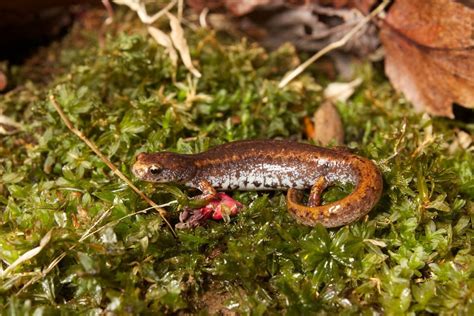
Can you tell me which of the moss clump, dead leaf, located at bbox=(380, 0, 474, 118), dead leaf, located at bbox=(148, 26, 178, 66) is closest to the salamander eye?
the moss clump

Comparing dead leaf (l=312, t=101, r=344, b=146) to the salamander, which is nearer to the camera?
the salamander

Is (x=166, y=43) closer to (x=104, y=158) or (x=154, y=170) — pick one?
(x=104, y=158)

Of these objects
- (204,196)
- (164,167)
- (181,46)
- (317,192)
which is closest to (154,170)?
(164,167)

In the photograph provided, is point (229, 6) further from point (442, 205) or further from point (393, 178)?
point (442, 205)

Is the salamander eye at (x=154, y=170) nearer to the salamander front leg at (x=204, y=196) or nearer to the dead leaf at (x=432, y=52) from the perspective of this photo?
the salamander front leg at (x=204, y=196)

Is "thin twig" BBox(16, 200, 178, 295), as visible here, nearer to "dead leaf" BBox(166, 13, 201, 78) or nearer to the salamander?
the salamander
